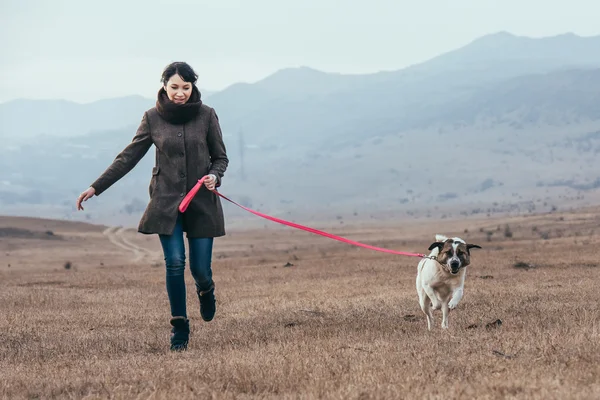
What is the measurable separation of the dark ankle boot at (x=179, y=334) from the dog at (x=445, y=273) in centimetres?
279

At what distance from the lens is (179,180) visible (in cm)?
855

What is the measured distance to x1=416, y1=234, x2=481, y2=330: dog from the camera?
9531mm

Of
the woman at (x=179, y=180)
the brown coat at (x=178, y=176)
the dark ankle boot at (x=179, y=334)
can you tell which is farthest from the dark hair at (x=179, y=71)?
the dark ankle boot at (x=179, y=334)

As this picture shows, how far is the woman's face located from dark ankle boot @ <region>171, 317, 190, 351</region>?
2.09 meters

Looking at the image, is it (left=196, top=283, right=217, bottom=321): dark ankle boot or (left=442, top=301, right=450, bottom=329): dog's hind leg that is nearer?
(left=196, top=283, right=217, bottom=321): dark ankle boot

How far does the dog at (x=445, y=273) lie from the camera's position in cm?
953

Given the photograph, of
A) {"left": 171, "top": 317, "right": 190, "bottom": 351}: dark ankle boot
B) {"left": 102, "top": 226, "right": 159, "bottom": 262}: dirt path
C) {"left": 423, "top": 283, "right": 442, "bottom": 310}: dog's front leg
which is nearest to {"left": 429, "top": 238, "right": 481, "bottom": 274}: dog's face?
{"left": 423, "top": 283, "right": 442, "bottom": 310}: dog's front leg

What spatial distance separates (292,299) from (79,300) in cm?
422

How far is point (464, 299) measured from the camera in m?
13.2

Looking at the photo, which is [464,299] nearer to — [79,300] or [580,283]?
[580,283]

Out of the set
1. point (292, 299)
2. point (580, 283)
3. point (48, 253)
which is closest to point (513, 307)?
point (580, 283)

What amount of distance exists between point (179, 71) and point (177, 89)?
17 centimetres

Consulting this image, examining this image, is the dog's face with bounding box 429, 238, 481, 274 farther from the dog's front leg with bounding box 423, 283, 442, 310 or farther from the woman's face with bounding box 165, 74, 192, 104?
the woman's face with bounding box 165, 74, 192, 104

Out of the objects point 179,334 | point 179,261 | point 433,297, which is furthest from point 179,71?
point 433,297
